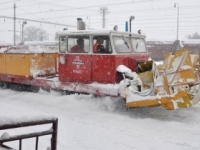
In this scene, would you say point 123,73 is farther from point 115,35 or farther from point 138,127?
point 138,127

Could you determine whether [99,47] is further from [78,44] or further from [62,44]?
[62,44]

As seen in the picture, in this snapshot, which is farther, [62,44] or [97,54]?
[62,44]

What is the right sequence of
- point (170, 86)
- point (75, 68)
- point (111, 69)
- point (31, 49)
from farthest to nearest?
point (31, 49) < point (75, 68) < point (111, 69) < point (170, 86)

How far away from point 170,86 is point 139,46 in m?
2.65

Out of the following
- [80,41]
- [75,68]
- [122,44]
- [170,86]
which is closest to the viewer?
[170,86]

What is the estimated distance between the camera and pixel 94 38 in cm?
819

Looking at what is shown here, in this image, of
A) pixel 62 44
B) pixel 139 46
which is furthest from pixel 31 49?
pixel 139 46

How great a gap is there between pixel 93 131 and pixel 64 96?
320 cm

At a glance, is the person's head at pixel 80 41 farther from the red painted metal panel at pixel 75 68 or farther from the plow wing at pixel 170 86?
the plow wing at pixel 170 86

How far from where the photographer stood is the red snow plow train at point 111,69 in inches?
262

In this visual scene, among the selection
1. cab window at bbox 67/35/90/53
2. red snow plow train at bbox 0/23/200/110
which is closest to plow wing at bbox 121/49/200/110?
red snow plow train at bbox 0/23/200/110

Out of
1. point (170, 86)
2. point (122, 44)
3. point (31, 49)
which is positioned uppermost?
point (122, 44)

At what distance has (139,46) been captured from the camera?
29.5ft

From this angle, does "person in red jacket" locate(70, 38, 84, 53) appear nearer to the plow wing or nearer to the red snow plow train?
the red snow plow train
